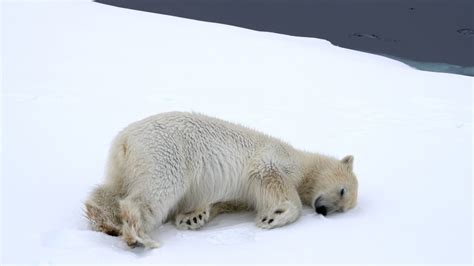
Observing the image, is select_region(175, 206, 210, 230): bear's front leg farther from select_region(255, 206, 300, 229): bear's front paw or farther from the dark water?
the dark water

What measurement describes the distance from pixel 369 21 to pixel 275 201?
18.2m

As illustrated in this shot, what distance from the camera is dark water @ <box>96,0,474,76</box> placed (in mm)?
18328

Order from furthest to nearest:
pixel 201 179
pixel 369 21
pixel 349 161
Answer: pixel 369 21 < pixel 349 161 < pixel 201 179

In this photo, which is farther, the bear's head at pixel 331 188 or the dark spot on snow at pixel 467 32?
the dark spot on snow at pixel 467 32

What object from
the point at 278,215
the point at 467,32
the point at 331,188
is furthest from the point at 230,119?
the point at 467,32

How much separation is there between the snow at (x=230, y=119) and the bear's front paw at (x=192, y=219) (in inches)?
3.3

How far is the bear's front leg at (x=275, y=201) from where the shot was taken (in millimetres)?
4340

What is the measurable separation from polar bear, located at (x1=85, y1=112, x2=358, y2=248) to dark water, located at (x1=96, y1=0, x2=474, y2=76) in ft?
42.8

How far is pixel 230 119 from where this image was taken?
7805mm

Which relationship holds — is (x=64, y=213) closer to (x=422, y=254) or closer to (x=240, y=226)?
(x=240, y=226)

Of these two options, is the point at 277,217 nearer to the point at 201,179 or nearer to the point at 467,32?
the point at 201,179

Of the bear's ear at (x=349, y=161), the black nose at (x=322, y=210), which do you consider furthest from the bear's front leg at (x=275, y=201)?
the bear's ear at (x=349, y=161)

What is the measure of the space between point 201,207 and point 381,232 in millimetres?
1384

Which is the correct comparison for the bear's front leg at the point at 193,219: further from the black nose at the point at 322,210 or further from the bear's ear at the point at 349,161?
the bear's ear at the point at 349,161
